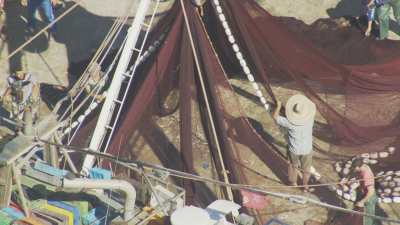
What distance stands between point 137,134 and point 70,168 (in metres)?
1.75

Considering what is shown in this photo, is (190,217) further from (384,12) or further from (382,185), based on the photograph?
(384,12)

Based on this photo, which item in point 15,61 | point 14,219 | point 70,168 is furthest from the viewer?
point 15,61

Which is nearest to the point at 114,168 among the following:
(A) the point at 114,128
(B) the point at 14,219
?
(A) the point at 114,128

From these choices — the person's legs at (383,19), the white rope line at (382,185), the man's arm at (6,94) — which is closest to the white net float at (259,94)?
the white rope line at (382,185)

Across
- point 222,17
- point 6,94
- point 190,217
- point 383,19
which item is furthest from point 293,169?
point 383,19

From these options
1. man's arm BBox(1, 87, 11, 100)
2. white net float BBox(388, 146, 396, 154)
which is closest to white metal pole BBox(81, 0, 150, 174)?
man's arm BBox(1, 87, 11, 100)

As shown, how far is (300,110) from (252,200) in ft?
5.46

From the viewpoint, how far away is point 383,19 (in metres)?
16.8

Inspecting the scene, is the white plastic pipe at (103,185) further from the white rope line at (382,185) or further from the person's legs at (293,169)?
the white rope line at (382,185)

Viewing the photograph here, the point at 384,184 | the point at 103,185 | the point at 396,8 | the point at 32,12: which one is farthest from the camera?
the point at 32,12

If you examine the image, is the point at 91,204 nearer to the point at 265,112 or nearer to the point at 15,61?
the point at 265,112

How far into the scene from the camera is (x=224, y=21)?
1395cm

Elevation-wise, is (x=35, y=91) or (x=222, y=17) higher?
(x=222, y=17)

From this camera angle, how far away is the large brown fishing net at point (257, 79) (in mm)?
12641
